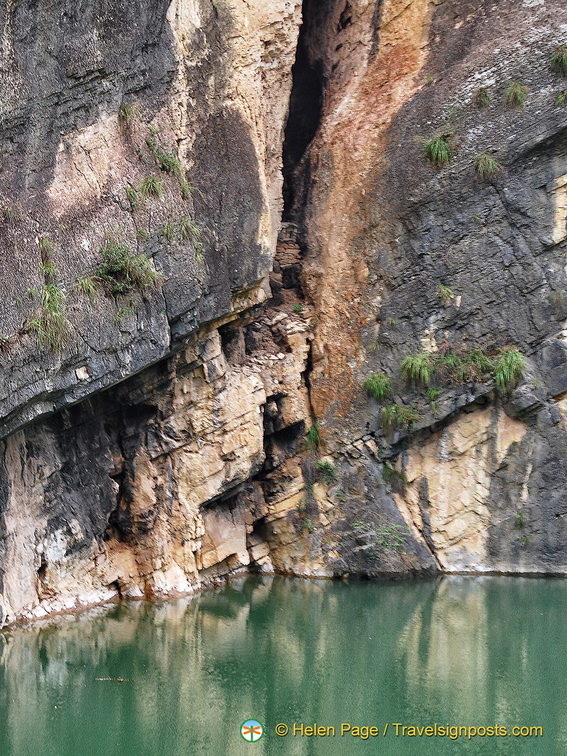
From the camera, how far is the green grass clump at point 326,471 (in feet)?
45.6

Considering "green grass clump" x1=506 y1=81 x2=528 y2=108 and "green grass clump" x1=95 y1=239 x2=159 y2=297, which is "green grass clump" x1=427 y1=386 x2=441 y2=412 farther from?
"green grass clump" x1=95 y1=239 x2=159 y2=297

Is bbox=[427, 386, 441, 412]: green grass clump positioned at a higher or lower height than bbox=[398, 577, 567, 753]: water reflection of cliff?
higher

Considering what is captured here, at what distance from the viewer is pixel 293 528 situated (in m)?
13.8

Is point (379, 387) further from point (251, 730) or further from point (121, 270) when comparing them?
point (251, 730)

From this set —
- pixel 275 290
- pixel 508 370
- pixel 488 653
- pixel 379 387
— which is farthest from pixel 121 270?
pixel 488 653

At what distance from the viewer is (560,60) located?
1351 cm

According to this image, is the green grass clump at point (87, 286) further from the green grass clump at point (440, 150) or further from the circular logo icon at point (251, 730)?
the green grass clump at point (440, 150)

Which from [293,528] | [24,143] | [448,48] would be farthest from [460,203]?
[24,143]

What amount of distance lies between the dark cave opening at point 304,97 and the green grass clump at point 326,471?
16.9ft

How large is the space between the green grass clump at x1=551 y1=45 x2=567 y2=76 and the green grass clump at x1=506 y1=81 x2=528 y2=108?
53 cm

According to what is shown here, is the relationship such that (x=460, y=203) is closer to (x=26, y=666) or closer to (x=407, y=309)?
(x=407, y=309)

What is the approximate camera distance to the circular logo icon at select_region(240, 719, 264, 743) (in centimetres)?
812

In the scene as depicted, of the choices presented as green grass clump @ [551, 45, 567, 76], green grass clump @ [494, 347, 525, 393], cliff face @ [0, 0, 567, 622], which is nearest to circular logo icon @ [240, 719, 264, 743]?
cliff face @ [0, 0, 567, 622]

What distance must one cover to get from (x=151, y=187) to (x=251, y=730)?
672 centimetres
